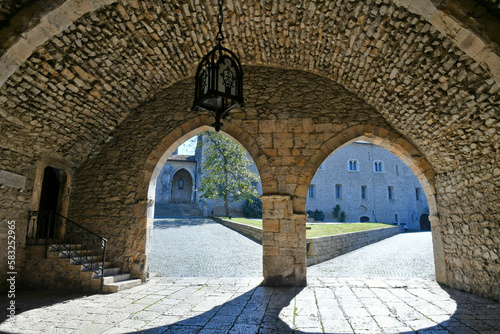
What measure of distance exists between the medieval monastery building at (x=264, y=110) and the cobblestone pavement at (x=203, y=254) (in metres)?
1.48

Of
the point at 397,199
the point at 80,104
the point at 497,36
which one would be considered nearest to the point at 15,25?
the point at 80,104

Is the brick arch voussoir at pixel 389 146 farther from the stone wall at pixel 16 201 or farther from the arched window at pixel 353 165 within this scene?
the arched window at pixel 353 165

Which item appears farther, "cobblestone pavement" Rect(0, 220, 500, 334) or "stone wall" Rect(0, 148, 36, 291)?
"stone wall" Rect(0, 148, 36, 291)

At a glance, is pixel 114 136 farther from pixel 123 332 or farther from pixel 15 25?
pixel 123 332

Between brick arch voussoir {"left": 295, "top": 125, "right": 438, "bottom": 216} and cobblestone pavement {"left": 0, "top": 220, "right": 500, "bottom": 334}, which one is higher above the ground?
brick arch voussoir {"left": 295, "top": 125, "right": 438, "bottom": 216}

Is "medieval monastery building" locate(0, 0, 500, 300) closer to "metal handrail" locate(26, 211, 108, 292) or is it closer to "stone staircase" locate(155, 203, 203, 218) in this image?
"metal handrail" locate(26, 211, 108, 292)

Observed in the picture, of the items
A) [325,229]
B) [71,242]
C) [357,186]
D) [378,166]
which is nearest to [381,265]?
[325,229]

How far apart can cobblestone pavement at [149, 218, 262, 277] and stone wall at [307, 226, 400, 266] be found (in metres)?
1.65

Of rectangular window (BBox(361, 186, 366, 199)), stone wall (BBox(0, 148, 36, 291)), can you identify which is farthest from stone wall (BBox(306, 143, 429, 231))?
stone wall (BBox(0, 148, 36, 291))

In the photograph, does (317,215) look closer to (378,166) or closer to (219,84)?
(378,166)

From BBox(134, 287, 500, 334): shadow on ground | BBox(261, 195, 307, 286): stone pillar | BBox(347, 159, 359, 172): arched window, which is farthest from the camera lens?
BBox(347, 159, 359, 172): arched window

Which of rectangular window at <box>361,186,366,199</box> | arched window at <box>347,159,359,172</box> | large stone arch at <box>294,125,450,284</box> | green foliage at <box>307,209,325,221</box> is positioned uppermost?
arched window at <box>347,159,359,172</box>

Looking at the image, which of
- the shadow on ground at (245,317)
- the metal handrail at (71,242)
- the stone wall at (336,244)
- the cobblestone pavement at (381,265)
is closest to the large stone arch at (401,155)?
the cobblestone pavement at (381,265)

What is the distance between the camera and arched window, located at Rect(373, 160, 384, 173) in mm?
28828
